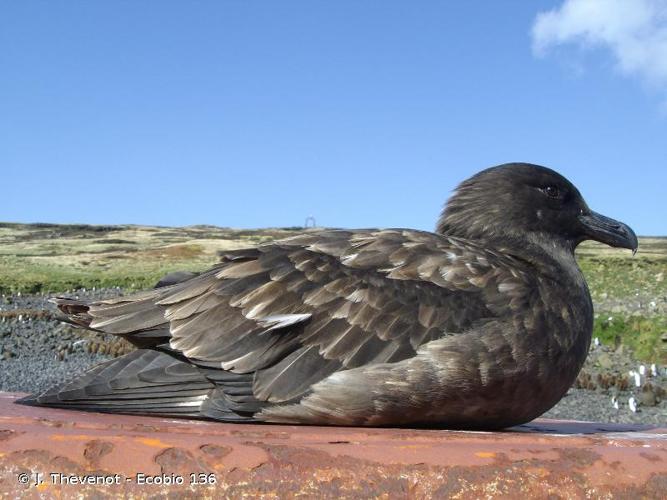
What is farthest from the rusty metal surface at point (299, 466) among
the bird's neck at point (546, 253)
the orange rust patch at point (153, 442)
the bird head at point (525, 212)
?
the bird head at point (525, 212)

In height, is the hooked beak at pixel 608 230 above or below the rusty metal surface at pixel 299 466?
above

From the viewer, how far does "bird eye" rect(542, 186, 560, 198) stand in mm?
4852

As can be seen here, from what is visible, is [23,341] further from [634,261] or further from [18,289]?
[634,261]

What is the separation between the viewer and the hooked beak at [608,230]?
16.3 ft

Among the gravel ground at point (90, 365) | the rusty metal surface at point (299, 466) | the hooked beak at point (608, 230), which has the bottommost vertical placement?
the gravel ground at point (90, 365)

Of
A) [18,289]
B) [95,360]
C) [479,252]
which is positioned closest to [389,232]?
[479,252]

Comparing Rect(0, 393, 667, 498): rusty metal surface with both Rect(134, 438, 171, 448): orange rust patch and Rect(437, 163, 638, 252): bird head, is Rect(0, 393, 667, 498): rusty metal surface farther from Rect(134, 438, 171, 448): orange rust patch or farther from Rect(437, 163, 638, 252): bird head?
Rect(437, 163, 638, 252): bird head

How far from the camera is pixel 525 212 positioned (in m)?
4.74

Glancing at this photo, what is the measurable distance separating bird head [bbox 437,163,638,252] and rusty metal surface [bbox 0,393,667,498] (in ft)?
7.07

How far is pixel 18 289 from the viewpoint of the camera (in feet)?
72.5

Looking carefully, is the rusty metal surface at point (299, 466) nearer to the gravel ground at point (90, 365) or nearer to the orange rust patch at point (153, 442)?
the orange rust patch at point (153, 442)

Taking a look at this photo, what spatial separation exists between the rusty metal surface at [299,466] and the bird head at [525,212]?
7.07 feet

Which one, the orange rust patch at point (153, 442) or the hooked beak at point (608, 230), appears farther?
the hooked beak at point (608, 230)

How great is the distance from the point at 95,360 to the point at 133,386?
1328 centimetres
